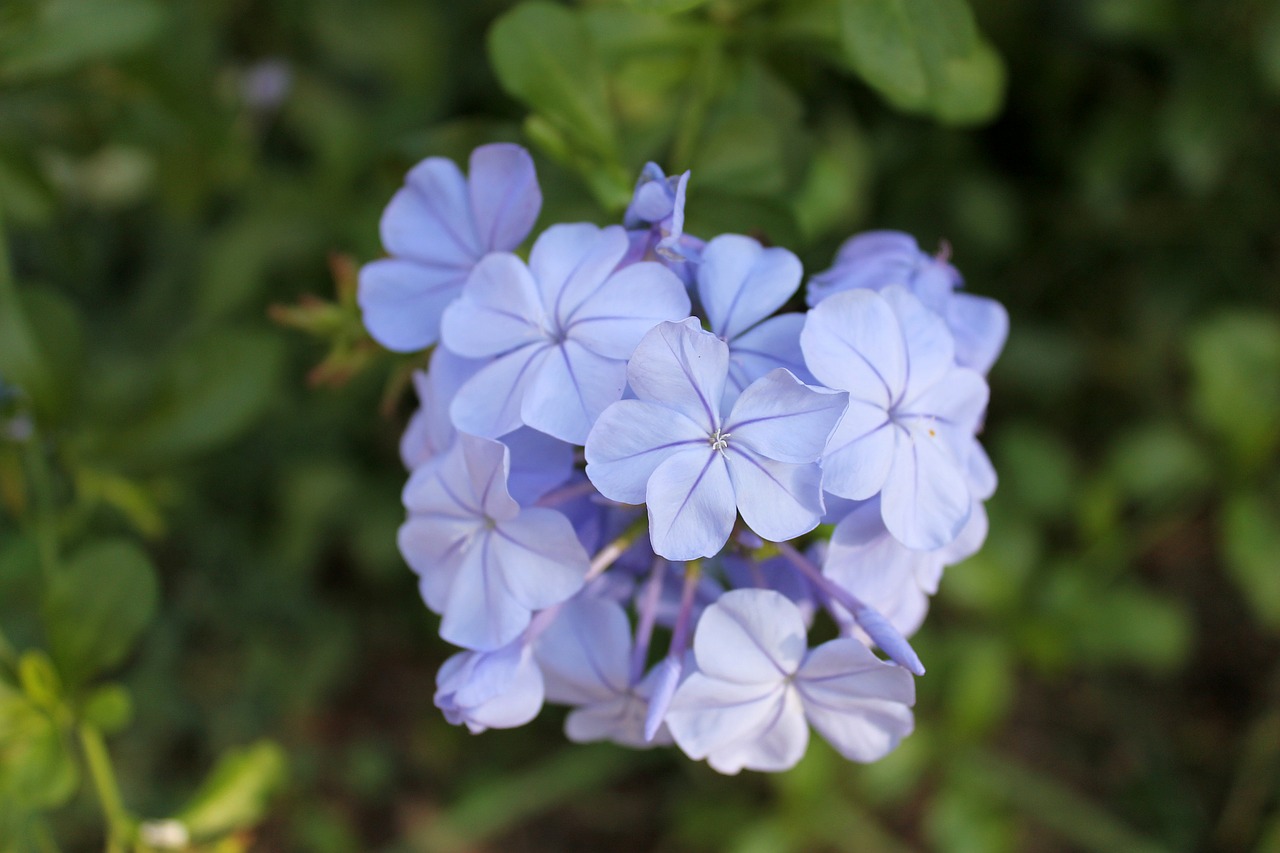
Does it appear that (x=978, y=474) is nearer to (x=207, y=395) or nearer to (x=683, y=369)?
(x=683, y=369)

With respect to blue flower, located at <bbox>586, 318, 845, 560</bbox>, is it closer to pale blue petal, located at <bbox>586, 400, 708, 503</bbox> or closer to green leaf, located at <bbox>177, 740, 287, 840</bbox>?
pale blue petal, located at <bbox>586, 400, 708, 503</bbox>

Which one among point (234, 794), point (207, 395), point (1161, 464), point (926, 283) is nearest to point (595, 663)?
point (926, 283)

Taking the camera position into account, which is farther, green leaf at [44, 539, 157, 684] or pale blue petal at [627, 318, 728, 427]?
green leaf at [44, 539, 157, 684]

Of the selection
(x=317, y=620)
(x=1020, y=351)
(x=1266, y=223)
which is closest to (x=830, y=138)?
(x=1020, y=351)

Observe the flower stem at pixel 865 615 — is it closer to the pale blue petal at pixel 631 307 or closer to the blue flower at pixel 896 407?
the blue flower at pixel 896 407

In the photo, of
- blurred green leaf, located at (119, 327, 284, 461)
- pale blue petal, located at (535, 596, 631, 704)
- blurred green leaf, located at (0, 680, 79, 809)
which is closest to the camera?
pale blue petal, located at (535, 596, 631, 704)

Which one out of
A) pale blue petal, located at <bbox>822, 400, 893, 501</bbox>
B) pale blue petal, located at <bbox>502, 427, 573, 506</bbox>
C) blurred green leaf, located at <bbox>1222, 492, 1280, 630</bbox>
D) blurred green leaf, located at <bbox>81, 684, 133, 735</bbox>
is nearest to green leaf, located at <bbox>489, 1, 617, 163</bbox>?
pale blue petal, located at <bbox>502, 427, 573, 506</bbox>

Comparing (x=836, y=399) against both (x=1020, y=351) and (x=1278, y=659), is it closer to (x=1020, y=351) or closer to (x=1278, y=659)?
(x=1020, y=351)
